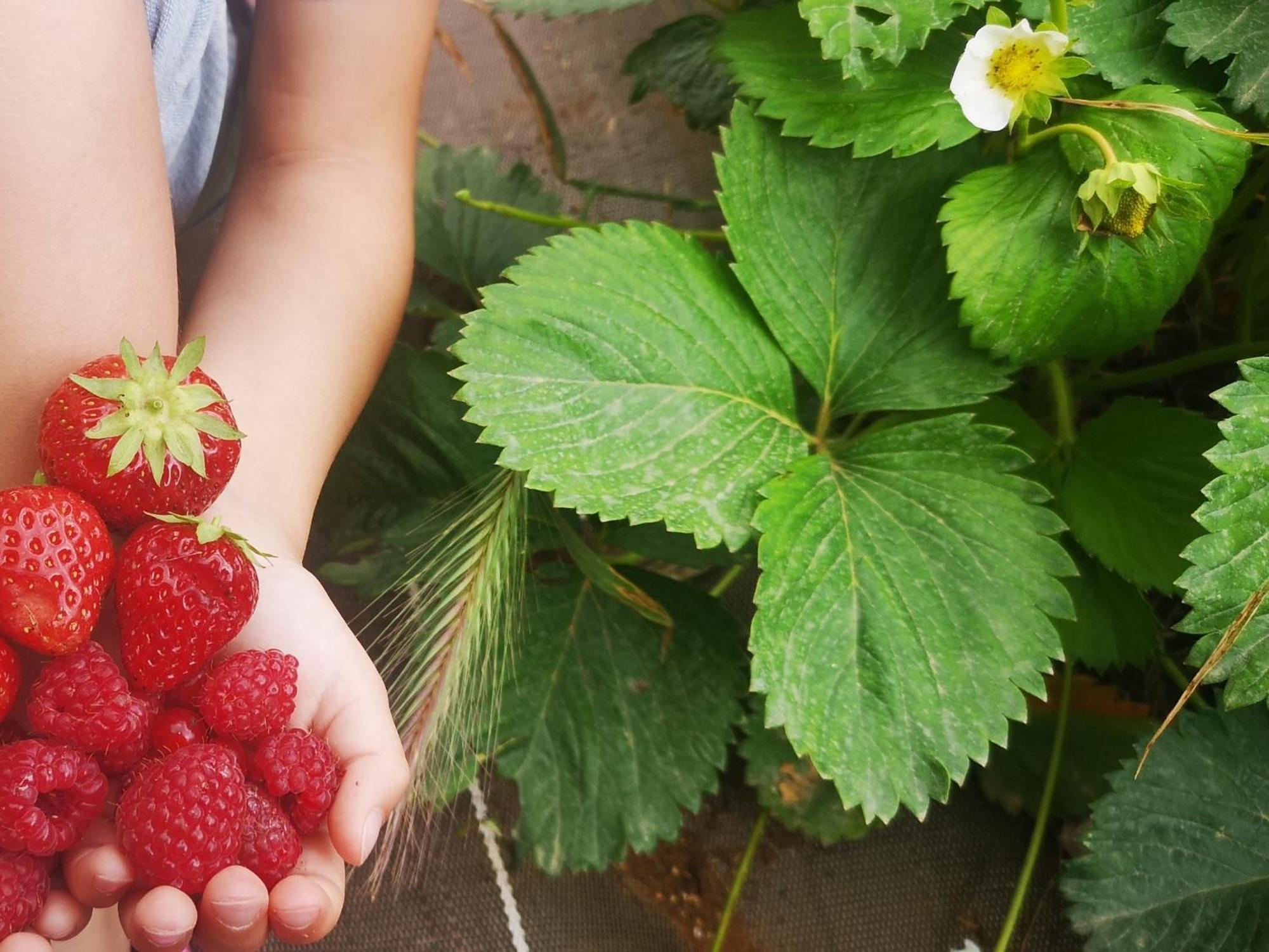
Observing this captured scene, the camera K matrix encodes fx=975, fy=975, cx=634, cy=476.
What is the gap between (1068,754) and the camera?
2.95 ft

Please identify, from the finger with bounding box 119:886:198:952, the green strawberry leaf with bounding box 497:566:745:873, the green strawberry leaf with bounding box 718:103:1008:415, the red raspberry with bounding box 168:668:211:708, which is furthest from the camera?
the green strawberry leaf with bounding box 497:566:745:873

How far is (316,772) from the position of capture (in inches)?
21.8

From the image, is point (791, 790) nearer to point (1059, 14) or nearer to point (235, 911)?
point (235, 911)

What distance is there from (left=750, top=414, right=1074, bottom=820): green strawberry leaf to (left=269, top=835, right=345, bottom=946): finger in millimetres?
271

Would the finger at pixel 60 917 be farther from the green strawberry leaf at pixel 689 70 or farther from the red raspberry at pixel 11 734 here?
the green strawberry leaf at pixel 689 70

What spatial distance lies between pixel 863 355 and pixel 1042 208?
154 mm

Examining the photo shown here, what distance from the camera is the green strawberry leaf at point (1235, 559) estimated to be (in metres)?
0.58

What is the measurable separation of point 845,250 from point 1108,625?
37 cm

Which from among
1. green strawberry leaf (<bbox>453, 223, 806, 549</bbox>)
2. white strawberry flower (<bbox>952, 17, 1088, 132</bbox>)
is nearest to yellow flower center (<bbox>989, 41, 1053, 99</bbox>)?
white strawberry flower (<bbox>952, 17, 1088, 132</bbox>)

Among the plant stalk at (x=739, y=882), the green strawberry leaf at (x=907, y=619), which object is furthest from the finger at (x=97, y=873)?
the plant stalk at (x=739, y=882)

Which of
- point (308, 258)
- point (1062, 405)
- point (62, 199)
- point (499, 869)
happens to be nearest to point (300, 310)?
point (308, 258)

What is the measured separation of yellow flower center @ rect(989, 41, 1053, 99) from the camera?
0.60 metres

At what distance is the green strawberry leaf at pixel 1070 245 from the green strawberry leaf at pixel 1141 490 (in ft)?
0.45

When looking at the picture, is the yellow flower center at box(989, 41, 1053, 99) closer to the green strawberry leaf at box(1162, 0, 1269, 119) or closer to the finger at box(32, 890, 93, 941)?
the green strawberry leaf at box(1162, 0, 1269, 119)
